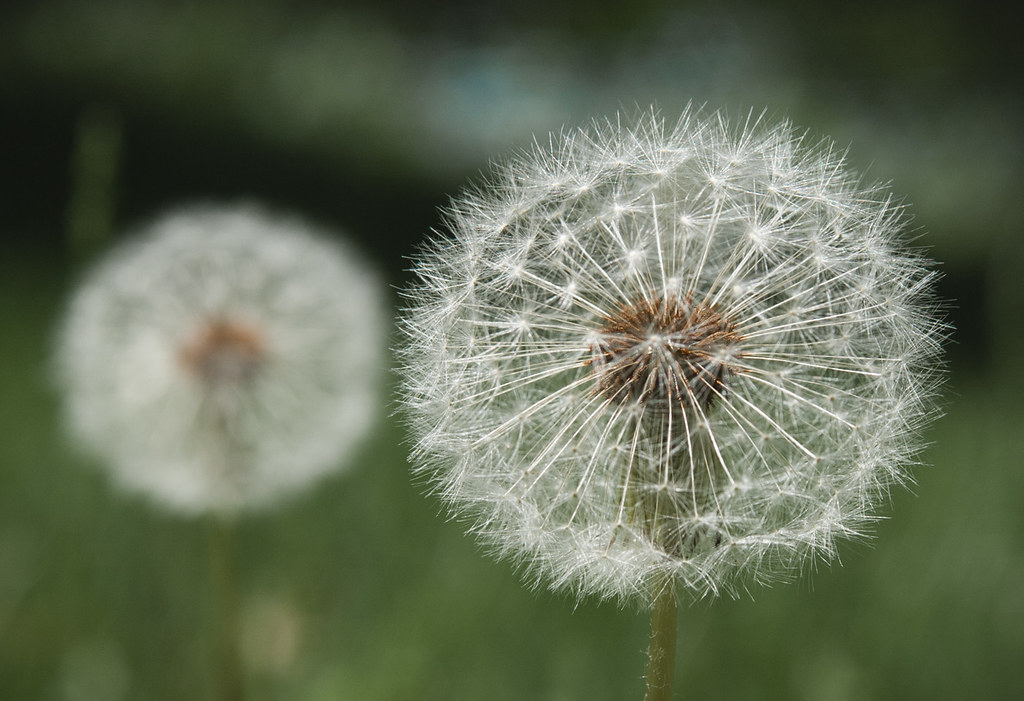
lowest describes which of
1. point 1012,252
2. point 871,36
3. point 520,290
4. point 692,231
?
point 520,290

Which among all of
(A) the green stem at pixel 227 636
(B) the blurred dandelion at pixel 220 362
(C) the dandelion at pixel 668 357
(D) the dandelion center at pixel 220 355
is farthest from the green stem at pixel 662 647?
(D) the dandelion center at pixel 220 355

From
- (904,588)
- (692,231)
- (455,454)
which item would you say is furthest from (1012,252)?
(455,454)

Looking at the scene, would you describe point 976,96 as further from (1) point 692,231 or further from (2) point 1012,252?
(1) point 692,231

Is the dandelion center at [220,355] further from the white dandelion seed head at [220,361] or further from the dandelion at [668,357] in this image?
the dandelion at [668,357]

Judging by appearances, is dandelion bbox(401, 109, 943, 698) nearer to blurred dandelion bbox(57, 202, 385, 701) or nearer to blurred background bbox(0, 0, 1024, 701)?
blurred background bbox(0, 0, 1024, 701)

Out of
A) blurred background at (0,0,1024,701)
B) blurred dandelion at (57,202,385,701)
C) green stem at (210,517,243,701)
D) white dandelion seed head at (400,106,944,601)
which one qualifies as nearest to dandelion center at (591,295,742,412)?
white dandelion seed head at (400,106,944,601)

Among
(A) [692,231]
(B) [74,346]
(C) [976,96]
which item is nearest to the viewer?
(A) [692,231]

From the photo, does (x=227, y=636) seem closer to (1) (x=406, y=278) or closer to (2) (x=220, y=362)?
(2) (x=220, y=362)
